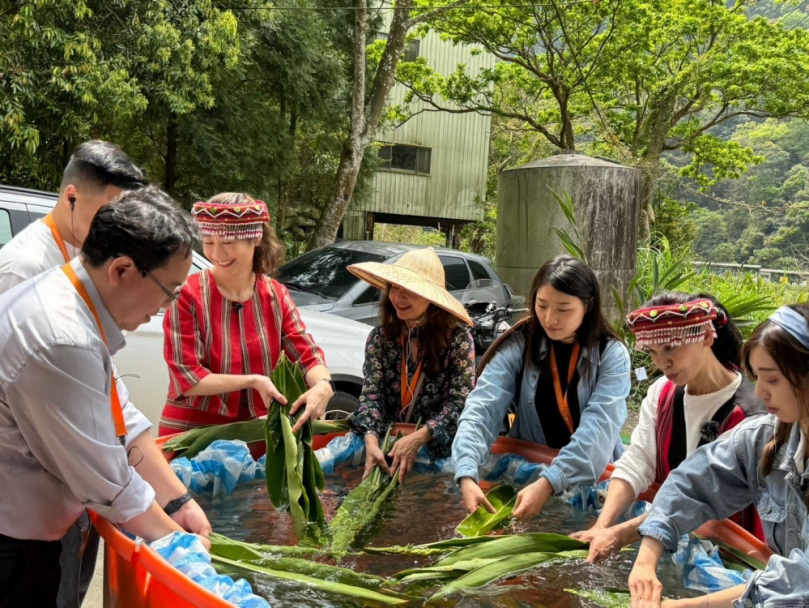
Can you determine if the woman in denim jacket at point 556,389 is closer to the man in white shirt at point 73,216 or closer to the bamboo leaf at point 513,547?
the bamboo leaf at point 513,547

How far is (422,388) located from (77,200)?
1.61 meters

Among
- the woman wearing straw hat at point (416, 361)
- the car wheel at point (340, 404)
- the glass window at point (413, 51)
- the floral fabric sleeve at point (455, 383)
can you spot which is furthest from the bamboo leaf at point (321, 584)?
the glass window at point (413, 51)

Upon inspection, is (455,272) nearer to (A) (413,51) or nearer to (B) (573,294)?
(B) (573,294)

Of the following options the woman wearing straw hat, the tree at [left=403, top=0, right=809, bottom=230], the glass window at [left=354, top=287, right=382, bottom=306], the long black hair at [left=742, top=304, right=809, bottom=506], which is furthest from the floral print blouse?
the tree at [left=403, top=0, right=809, bottom=230]

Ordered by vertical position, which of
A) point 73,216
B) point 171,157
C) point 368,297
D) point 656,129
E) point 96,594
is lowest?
point 96,594

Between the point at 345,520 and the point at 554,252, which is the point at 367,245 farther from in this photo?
the point at 345,520

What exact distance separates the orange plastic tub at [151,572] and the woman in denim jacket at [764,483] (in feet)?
0.63

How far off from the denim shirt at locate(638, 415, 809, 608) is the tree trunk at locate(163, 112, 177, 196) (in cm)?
1259

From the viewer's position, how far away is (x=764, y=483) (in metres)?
2.00

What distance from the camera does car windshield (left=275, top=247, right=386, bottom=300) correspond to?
722cm

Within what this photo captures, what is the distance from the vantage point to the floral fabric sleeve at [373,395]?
3.29 meters

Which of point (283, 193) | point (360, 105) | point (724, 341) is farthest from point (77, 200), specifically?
point (283, 193)

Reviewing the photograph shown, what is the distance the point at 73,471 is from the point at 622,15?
2010cm

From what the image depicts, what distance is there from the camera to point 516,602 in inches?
84.5
